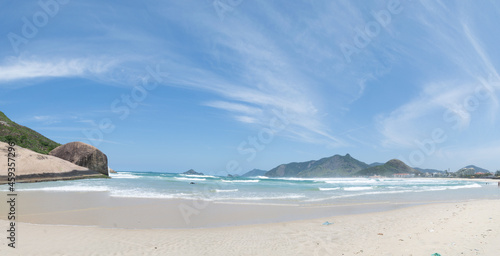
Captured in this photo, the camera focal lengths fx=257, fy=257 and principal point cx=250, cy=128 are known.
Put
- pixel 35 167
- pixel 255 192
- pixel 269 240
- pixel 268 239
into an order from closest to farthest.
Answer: pixel 269 240 < pixel 268 239 < pixel 255 192 < pixel 35 167

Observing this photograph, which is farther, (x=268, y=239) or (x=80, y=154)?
(x=80, y=154)

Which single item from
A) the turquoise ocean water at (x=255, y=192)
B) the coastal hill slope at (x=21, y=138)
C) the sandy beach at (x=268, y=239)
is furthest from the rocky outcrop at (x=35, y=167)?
the sandy beach at (x=268, y=239)

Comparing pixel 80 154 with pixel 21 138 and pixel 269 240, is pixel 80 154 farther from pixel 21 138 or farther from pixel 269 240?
pixel 269 240

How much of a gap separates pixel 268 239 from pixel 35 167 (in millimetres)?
30038

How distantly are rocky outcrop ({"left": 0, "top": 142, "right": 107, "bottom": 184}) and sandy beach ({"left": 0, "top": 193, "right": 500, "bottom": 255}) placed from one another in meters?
21.9

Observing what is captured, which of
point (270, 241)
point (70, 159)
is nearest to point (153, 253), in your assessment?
point (270, 241)

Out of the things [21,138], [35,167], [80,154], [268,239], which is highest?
[21,138]

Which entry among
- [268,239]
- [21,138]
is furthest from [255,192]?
[21,138]

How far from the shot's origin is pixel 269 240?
291 inches

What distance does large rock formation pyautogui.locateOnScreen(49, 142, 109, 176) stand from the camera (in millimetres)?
36188

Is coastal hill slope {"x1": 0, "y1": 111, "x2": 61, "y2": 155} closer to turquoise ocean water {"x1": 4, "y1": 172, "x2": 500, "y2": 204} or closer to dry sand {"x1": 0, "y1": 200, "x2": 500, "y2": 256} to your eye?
turquoise ocean water {"x1": 4, "y1": 172, "x2": 500, "y2": 204}

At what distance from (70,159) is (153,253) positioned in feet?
123

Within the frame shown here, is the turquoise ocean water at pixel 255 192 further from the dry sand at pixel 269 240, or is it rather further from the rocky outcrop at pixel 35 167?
the dry sand at pixel 269 240

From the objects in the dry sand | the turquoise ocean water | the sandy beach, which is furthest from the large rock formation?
the dry sand
